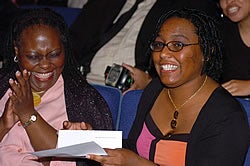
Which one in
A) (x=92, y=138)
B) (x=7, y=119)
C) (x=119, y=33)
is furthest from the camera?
(x=119, y=33)

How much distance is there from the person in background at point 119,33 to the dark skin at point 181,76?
3.38 feet

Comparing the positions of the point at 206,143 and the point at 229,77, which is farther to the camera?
the point at 229,77

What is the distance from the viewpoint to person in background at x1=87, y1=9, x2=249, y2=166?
2.02 m

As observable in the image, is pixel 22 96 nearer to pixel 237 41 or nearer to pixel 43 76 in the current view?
pixel 43 76

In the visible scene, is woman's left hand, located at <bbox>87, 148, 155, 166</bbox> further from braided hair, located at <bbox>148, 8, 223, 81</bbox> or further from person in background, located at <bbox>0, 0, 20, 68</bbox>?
person in background, located at <bbox>0, 0, 20, 68</bbox>

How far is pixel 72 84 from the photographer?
248 cm

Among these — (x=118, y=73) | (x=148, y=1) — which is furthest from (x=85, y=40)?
(x=118, y=73)

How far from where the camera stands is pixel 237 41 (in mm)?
3002

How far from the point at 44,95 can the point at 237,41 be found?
1.17 m

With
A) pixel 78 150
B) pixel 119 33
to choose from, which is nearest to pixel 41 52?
pixel 78 150

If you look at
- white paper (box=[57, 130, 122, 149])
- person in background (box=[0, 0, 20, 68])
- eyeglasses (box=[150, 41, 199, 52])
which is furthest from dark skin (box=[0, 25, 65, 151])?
person in background (box=[0, 0, 20, 68])

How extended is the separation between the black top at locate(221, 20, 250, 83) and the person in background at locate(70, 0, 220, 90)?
0.95 ft

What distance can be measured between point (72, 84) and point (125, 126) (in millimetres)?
321

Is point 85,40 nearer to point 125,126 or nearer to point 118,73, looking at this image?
point 118,73
